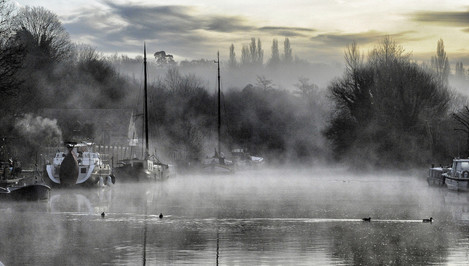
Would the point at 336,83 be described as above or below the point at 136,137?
above

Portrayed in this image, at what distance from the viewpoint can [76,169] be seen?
71.4 m

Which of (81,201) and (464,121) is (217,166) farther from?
(81,201)

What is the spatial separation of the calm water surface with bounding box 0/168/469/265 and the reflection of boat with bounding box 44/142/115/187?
24.9 feet

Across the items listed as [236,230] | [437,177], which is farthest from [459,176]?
[236,230]

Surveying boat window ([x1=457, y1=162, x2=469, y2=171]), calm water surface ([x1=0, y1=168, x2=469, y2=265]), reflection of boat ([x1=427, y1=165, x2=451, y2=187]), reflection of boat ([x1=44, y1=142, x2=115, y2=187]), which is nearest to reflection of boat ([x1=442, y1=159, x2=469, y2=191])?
boat window ([x1=457, y1=162, x2=469, y2=171])

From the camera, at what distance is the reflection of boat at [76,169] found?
71000mm

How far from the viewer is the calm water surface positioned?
27.2m

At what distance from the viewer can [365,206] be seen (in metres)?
52.8

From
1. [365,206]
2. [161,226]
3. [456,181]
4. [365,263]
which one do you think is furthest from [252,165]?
[365,263]

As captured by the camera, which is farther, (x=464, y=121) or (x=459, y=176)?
(x=464, y=121)

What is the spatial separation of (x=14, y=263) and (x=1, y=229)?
36.4ft

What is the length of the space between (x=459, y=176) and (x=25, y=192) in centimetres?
3548

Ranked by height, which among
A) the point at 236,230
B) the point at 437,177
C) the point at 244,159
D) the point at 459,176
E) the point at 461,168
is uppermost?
the point at 236,230

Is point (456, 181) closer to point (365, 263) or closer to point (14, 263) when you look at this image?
point (365, 263)
